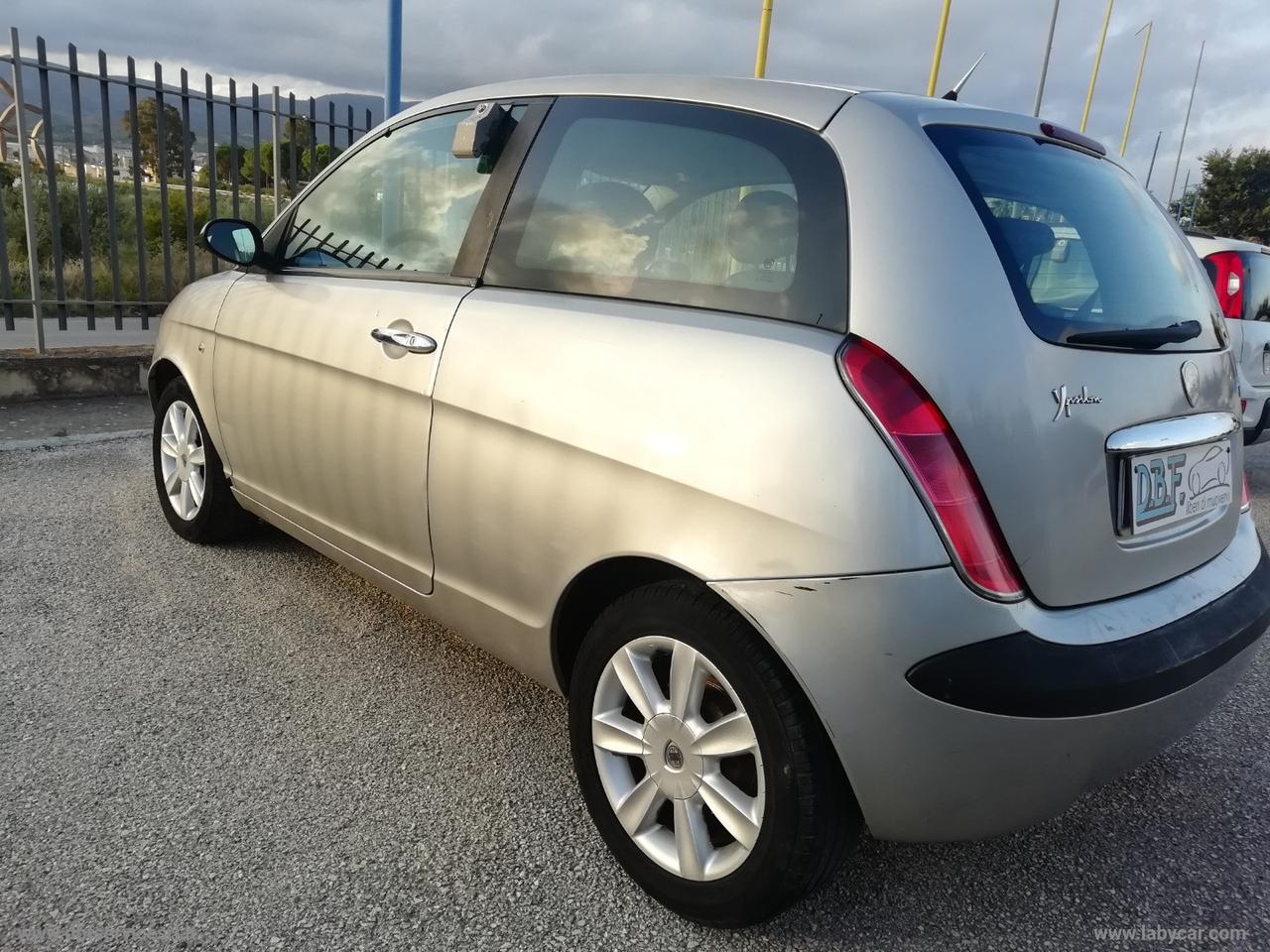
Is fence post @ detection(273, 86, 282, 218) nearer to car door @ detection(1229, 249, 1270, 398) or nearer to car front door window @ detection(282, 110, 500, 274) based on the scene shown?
car front door window @ detection(282, 110, 500, 274)

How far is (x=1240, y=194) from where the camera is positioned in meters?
43.8

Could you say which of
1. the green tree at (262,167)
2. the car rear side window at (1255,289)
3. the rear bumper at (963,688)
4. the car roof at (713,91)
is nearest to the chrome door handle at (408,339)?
the car roof at (713,91)

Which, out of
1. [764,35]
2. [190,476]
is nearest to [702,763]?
[190,476]

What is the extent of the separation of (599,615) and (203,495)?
2306 mm

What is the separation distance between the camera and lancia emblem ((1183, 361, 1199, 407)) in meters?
2.02

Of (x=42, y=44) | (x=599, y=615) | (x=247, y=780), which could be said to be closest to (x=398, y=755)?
(x=247, y=780)

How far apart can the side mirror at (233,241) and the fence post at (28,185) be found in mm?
3486

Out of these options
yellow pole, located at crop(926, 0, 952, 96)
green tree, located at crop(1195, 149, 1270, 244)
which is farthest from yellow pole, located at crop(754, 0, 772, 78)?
green tree, located at crop(1195, 149, 1270, 244)

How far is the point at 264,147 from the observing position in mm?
8250

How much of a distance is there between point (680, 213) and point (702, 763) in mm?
1175

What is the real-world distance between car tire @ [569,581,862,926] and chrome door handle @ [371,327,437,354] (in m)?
0.88

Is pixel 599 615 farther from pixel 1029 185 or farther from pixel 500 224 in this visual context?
pixel 1029 185

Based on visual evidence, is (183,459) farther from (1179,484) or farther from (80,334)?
(80,334)

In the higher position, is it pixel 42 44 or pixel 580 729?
pixel 42 44
